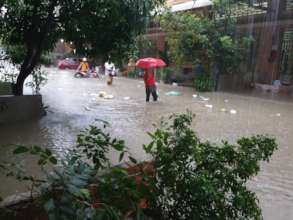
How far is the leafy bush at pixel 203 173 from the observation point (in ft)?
7.98

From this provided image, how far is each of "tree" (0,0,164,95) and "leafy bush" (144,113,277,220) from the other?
542 cm

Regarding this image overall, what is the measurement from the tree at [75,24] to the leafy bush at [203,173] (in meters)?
5.42

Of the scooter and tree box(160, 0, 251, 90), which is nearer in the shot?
tree box(160, 0, 251, 90)

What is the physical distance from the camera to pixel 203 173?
95.9 inches

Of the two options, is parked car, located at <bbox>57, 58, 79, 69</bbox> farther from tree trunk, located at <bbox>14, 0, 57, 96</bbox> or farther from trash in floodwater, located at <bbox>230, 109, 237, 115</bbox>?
tree trunk, located at <bbox>14, 0, 57, 96</bbox>

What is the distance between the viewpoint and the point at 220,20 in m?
18.0

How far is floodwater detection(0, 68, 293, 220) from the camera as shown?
5059 millimetres

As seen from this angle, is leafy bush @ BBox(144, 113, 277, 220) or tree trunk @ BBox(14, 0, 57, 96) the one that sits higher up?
tree trunk @ BBox(14, 0, 57, 96)

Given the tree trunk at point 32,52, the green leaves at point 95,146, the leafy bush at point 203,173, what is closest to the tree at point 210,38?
the tree trunk at point 32,52

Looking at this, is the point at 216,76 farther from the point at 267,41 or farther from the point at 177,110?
the point at 177,110

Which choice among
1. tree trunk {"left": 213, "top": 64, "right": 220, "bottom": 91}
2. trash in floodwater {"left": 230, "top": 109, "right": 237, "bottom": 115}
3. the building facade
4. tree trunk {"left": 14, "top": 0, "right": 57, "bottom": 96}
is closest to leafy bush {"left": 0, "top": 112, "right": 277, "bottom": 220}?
tree trunk {"left": 14, "top": 0, "right": 57, "bottom": 96}

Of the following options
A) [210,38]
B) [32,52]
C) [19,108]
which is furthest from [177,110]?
[210,38]

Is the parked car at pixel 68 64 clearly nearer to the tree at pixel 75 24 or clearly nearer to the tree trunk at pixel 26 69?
the tree at pixel 75 24

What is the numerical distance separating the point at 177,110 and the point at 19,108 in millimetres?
5162
